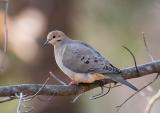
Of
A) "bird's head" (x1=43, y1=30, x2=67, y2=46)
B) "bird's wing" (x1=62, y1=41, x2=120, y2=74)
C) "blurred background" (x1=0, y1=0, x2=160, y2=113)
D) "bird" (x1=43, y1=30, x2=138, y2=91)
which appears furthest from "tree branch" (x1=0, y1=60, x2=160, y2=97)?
"blurred background" (x1=0, y1=0, x2=160, y2=113)

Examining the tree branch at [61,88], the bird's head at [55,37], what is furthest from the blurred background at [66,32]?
the tree branch at [61,88]

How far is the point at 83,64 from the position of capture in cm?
573

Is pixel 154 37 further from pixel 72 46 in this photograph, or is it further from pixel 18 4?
pixel 72 46

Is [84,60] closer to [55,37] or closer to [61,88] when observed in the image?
[55,37]

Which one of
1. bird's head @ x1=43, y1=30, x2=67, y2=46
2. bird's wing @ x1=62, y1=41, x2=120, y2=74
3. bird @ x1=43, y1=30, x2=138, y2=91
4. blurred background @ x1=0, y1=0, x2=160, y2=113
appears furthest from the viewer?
blurred background @ x1=0, y1=0, x2=160, y2=113

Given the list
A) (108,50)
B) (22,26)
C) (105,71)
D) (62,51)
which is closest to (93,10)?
(108,50)

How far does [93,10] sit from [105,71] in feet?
15.0

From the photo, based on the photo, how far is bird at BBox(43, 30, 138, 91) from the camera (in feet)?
17.8

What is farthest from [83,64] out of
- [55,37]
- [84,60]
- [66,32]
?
[66,32]

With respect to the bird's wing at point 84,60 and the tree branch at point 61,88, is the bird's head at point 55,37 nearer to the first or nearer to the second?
the bird's wing at point 84,60

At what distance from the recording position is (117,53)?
10.2 m

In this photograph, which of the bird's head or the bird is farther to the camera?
the bird's head

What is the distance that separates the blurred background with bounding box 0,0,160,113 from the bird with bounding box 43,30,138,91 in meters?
1.09

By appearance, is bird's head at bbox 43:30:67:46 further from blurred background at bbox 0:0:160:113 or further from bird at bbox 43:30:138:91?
blurred background at bbox 0:0:160:113
